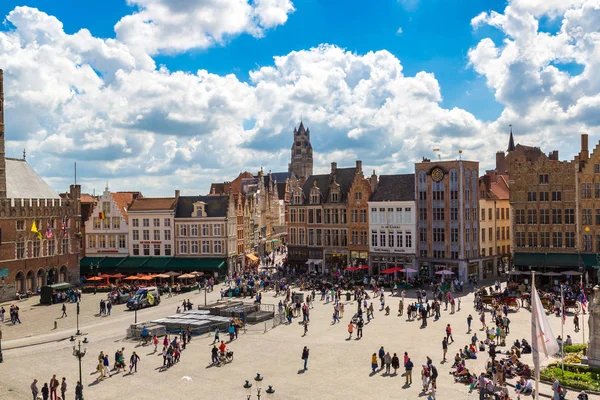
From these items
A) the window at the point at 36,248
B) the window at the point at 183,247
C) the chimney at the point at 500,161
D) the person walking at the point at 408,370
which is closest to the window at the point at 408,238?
the window at the point at 183,247

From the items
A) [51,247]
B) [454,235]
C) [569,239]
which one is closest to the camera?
[569,239]

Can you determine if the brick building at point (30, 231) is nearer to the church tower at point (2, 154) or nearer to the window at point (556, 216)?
the church tower at point (2, 154)

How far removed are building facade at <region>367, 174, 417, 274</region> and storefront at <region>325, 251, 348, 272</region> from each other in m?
4.21

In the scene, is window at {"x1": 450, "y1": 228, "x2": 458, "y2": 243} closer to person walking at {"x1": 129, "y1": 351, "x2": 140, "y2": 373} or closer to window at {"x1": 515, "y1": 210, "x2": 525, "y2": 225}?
window at {"x1": 515, "y1": 210, "x2": 525, "y2": 225}

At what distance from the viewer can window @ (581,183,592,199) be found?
60.3 meters

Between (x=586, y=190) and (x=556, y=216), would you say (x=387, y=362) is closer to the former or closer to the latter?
(x=556, y=216)

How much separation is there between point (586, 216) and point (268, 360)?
135 feet

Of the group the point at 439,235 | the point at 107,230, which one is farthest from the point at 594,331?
the point at 107,230

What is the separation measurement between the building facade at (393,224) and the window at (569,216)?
16173 mm

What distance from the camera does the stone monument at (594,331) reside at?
3055 cm

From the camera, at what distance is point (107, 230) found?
77.9 metres

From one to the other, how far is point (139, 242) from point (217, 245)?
35.5ft

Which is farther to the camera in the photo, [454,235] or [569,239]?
[454,235]

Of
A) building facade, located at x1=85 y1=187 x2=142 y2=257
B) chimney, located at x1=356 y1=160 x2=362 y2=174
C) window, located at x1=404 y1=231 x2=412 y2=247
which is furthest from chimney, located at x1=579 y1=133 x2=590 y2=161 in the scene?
building facade, located at x1=85 y1=187 x2=142 y2=257
